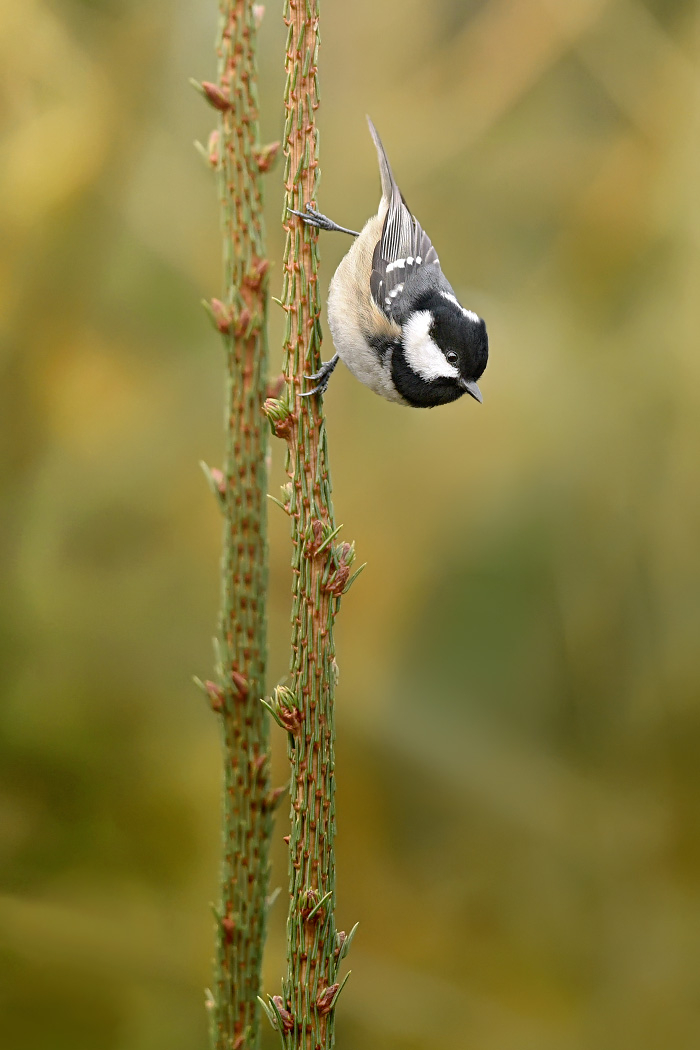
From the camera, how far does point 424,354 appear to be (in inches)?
45.5

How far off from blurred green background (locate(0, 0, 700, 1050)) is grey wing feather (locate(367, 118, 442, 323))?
19 cm

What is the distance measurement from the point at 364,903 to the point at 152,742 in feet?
1.44

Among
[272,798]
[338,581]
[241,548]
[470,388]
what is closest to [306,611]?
[338,581]

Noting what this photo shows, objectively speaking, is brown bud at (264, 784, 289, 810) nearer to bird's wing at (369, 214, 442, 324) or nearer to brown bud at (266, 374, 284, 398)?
brown bud at (266, 374, 284, 398)

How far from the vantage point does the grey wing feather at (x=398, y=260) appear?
3.99 ft

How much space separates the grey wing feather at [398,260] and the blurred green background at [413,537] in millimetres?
190

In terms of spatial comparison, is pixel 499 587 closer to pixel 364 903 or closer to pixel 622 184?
pixel 364 903

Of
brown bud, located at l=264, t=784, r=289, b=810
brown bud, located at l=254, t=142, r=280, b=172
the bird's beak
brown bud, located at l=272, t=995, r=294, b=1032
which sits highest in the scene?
brown bud, located at l=254, t=142, r=280, b=172

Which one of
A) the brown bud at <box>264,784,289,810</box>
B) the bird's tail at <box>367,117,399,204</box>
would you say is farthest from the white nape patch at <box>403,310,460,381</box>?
the brown bud at <box>264,784,289,810</box>

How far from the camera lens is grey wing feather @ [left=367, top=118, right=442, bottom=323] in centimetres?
122

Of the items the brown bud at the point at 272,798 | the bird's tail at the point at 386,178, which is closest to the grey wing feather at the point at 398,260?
the bird's tail at the point at 386,178

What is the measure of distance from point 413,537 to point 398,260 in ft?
1.65

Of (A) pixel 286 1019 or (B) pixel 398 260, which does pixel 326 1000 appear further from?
(B) pixel 398 260

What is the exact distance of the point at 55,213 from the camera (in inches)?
57.6
